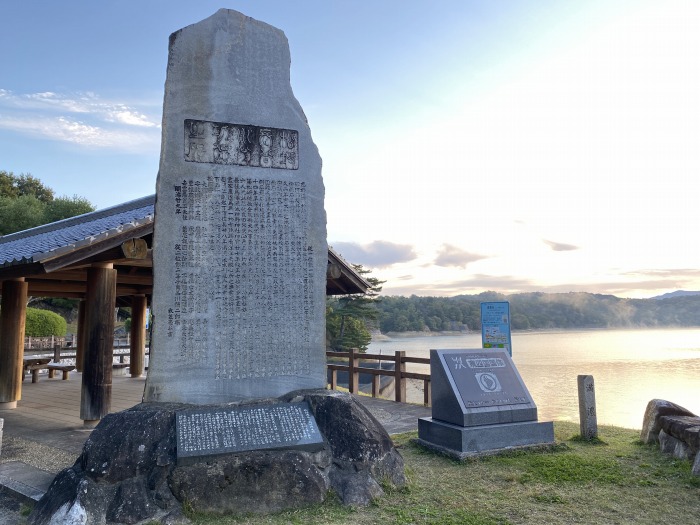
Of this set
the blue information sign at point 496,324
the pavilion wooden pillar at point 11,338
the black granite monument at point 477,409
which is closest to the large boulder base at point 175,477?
the black granite monument at point 477,409

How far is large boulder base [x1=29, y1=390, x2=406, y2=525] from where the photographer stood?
159 inches

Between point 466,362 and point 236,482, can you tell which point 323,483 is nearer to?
point 236,482

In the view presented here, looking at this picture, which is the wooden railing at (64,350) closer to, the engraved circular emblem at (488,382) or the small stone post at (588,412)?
the engraved circular emblem at (488,382)

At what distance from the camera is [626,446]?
6496mm

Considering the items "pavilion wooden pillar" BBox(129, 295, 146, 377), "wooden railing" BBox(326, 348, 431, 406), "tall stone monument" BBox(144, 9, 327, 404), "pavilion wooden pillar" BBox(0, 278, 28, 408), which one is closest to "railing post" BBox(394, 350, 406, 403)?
"wooden railing" BBox(326, 348, 431, 406)

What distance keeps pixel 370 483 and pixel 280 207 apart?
289 centimetres

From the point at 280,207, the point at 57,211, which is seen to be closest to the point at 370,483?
the point at 280,207

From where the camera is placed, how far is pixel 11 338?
31.7 feet

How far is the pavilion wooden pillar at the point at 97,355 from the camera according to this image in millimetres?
7824

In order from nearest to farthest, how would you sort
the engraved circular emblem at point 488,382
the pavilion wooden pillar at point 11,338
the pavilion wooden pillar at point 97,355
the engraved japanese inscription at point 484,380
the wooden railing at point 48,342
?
Result: 1. the engraved japanese inscription at point 484,380
2. the engraved circular emblem at point 488,382
3. the pavilion wooden pillar at point 97,355
4. the pavilion wooden pillar at point 11,338
5. the wooden railing at point 48,342

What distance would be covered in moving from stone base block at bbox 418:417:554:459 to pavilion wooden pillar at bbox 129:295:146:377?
10730 millimetres

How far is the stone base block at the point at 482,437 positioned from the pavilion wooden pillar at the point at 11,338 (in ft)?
26.4

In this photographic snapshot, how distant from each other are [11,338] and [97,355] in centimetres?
315

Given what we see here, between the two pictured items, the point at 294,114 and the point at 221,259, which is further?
the point at 294,114
